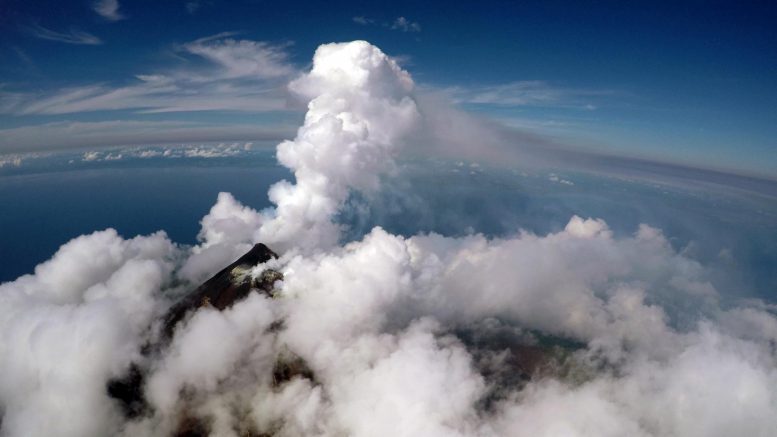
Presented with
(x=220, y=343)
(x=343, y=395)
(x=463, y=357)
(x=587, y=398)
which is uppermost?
(x=220, y=343)

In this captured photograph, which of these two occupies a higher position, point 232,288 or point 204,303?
point 232,288

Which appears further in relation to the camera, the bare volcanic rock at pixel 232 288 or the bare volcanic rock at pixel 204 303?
the bare volcanic rock at pixel 232 288

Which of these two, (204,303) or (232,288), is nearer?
(204,303)

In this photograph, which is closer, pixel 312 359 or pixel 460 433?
pixel 460 433

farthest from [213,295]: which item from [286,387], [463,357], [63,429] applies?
[463,357]

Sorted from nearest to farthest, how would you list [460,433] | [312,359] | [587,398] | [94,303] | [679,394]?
[460,433], [94,303], [312,359], [679,394], [587,398]

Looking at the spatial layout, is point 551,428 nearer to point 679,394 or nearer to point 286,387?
point 679,394

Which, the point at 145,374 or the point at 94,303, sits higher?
the point at 94,303

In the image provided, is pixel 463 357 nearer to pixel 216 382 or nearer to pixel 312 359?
pixel 312 359

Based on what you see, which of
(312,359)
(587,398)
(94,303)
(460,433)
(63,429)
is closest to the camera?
(63,429)

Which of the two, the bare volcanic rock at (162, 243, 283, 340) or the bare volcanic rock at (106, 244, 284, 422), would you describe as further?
the bare volcanic rock at (162, 243, 283, 340)
